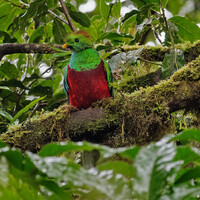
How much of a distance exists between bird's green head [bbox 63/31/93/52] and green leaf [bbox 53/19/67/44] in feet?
1.32

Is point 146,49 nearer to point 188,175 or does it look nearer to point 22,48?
point 22,48

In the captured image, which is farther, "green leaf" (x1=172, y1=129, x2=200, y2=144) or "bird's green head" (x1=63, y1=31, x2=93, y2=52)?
"bird's green head" (x1=63, y1=31, x2=93, y2=52)

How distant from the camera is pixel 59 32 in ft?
12.8

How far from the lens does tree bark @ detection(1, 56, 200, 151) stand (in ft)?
7.80

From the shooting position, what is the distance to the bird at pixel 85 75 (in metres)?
3.30

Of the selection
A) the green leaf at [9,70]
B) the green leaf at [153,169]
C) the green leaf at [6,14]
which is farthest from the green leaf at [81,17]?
the green leaf at [153,169]

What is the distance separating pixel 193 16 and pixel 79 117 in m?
3.83

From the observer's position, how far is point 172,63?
9.60 ft

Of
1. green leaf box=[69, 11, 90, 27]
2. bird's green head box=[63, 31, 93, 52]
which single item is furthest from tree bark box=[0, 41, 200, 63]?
green leaf box=[69, 11, 90, 27]

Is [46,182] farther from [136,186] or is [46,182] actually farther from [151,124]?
[151,124]

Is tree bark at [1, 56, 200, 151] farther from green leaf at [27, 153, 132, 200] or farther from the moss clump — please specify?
green leaf at [27, 153, 132, 200]

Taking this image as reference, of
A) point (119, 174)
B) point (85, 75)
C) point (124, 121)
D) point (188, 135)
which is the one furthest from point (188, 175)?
point (85, 75)

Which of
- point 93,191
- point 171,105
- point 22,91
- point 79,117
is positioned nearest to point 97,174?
point 93,191

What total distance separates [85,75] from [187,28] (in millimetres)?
1114
